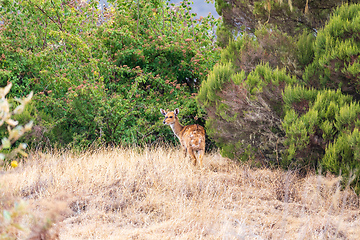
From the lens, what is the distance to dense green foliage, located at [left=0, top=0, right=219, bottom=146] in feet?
31.8

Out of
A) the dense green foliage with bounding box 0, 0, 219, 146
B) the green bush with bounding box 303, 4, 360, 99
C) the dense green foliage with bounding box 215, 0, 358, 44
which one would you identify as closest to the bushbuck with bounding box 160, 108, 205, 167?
the dense green foliage with bounding box 0, 0, 219, 146

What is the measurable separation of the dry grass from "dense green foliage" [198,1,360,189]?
1.57ft

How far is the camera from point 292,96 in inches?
251

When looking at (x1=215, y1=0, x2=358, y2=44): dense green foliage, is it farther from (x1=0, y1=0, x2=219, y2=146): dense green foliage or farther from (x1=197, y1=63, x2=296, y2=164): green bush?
(x1=0, y1=0, x2=219, y2=146): dense green foliage

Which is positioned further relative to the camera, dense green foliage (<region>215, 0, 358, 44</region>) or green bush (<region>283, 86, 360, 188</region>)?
dense green foliage (<region>215, 0, 358, 44</region>)

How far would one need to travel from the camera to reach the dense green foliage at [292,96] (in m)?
5.98

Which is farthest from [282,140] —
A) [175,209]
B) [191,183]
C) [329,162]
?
[175,209]

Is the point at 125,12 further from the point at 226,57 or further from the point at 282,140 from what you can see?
the point at 282,140

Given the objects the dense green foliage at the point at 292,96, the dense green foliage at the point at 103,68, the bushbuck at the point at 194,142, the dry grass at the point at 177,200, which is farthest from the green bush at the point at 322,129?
the dense green foliage at the point at 103,68

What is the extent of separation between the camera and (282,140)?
22.4 ft

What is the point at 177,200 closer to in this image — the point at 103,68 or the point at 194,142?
the point at 194,142

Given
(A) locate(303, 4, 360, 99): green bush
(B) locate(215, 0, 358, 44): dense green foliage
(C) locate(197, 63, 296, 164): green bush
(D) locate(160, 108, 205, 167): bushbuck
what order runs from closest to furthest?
(A) locate(303, 4, 360, 99): green bush
(C) locate(197, 63, 296, 164): green bush
(B) locate(215, 0, 358, 44): dense green foliage
(D) locate(160, 108, 205, 167): bushbuck

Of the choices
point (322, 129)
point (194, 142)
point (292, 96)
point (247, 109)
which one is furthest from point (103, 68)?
point (322, 129)

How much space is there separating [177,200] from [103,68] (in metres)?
5.70
